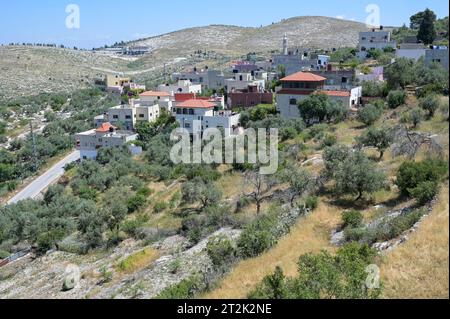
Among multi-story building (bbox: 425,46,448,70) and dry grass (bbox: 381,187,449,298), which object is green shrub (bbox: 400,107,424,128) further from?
multi-story building (bbox: 425,46,448,70)

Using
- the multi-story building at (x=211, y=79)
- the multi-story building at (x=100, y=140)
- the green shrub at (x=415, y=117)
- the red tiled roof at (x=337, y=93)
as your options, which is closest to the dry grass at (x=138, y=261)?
the green shrub at (x=415, y=117)

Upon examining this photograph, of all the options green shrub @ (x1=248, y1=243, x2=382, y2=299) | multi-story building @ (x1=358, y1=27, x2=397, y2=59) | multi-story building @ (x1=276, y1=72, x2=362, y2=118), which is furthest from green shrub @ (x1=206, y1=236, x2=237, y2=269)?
multi-story building @ (x1=358, y1=27, x2=397, y2=59)

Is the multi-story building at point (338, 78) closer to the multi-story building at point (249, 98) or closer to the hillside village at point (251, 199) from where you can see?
the hillside village at point (251, 199)

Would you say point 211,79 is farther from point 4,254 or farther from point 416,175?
point 416,175

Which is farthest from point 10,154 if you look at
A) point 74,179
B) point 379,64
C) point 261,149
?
point 379,64
